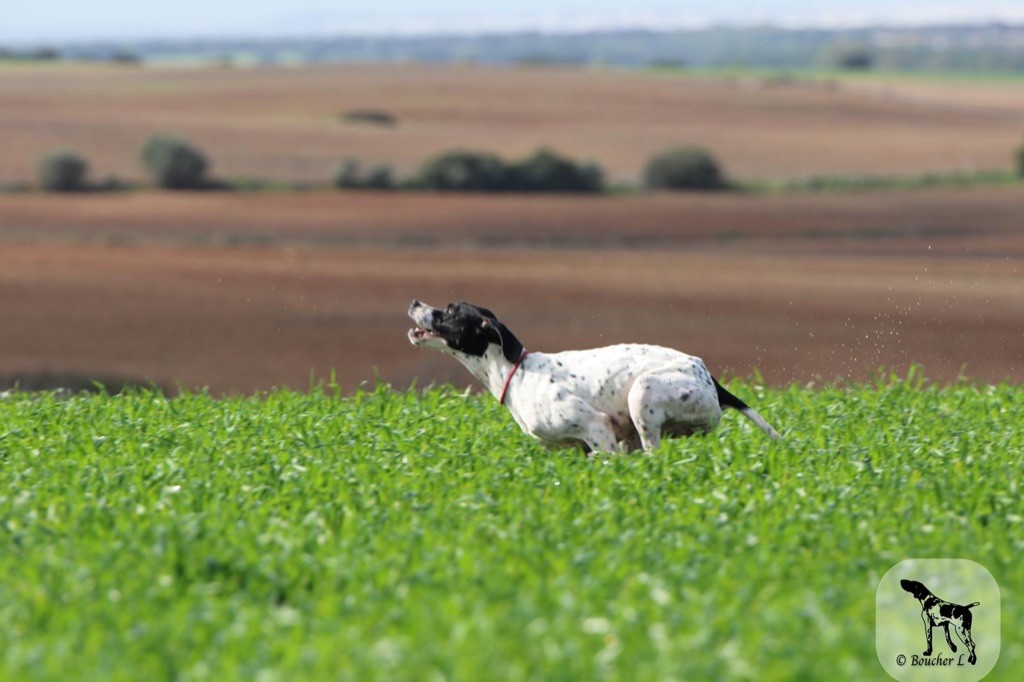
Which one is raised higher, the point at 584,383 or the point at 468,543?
the point at 584,383

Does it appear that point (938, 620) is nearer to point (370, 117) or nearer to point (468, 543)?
point (468, 543)

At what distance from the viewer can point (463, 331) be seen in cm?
995

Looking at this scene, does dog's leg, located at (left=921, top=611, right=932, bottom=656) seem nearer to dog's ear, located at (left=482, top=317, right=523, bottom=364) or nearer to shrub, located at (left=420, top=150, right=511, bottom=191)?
dog's ear, located at (left=482, top=317, right=523, bottom=364)

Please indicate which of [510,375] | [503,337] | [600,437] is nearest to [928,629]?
[600,437]

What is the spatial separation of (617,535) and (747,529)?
0.80 metres

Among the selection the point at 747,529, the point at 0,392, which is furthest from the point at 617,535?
the point at 0,392

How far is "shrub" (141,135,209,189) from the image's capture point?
156 ft

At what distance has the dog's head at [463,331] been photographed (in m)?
9.92

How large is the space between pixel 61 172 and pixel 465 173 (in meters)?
13.7

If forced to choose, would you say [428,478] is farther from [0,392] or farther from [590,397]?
[0,392]

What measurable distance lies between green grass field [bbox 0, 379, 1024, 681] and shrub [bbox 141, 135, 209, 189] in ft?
121

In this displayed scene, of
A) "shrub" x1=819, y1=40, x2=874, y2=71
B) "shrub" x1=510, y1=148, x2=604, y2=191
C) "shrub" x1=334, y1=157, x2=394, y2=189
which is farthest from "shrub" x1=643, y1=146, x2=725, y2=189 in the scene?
"shrub" x1=819, y1=40, x2=874, y2=71

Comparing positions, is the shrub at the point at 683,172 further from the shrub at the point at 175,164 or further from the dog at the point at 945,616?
the dog at the point at 945,616

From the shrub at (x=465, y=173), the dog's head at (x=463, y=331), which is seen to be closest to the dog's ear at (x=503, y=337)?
the dog's head at (x=463, y=331)
